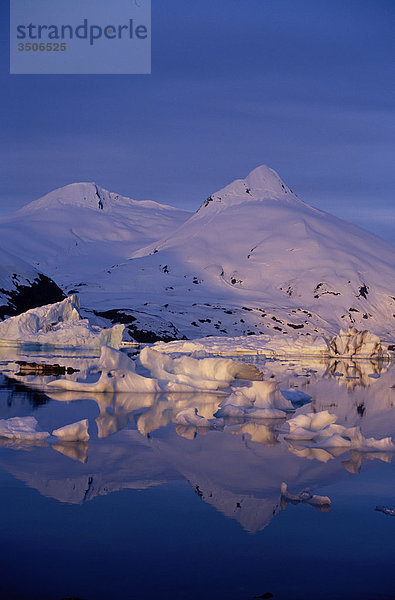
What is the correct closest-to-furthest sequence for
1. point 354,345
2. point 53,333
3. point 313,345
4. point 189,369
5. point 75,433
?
point 75,433
point 189,369
point 53,333
point 313,345
point 354,345

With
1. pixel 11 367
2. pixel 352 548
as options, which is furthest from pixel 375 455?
pixel 11 367

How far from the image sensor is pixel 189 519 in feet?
23.8

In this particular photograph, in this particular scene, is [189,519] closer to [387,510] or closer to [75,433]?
[387,510]

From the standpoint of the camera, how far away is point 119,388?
20047mm

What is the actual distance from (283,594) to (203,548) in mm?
1190

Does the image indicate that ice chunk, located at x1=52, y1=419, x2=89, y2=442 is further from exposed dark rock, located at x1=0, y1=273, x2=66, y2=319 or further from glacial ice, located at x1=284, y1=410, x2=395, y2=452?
exposed dark rock, located at x1=0, y1=273, x2=66, y2=319


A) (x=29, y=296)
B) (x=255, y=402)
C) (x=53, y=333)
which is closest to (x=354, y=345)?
(x=53, y=333)

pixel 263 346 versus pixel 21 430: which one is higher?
pixel 21 430

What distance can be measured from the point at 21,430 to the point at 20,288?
68.9 meters

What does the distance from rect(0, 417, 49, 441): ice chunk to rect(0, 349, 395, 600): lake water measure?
42 cm

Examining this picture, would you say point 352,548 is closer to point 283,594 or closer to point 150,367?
point 283,594

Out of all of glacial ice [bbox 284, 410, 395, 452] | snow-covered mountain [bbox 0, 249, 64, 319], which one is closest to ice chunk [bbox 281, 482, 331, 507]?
glacial ice [bbox 284, 410, 395, 452]

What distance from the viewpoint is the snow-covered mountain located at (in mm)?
74062

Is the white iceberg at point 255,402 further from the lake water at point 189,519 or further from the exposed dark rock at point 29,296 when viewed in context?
the exposed dark rock at point 29,296
